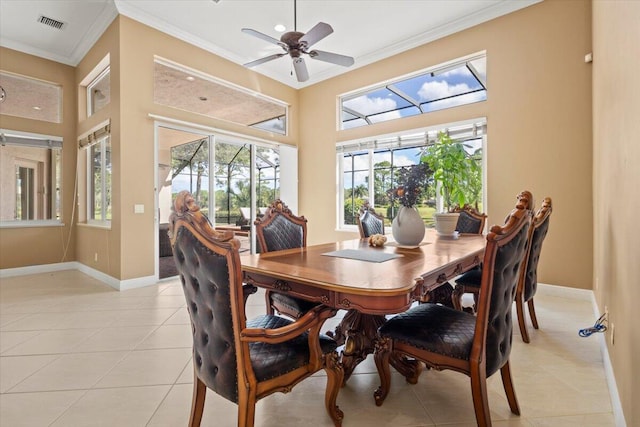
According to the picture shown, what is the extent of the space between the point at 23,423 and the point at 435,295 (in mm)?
2750

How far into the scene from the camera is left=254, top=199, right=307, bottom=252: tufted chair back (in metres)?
2.43

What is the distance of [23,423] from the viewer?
154 cm

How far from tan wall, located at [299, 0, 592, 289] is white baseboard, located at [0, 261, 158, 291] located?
15.3 feet

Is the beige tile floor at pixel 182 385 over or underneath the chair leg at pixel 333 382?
underneath

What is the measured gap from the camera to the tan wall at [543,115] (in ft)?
11.3

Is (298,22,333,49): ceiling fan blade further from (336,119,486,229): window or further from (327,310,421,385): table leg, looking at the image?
(327,310,421,385): table leg

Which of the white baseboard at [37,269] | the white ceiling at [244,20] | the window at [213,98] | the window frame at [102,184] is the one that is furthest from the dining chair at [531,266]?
the white baseboard at [37,269]

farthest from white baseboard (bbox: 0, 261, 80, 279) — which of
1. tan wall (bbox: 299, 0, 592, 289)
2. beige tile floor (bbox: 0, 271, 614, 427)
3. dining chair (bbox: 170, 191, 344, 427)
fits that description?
tan wall (bbox: 299, 0, 592, 289)

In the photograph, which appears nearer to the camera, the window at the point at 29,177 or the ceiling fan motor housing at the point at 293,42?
the ceiling fan motor housing at the point at 293,42

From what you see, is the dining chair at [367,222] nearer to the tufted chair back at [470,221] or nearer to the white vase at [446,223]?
the white vase at [446,223]

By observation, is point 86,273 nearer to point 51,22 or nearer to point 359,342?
point 51,22

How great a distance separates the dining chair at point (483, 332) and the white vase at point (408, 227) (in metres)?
0.88

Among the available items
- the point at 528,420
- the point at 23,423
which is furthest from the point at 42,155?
the point at 528,420

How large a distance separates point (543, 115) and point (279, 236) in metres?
3.44
